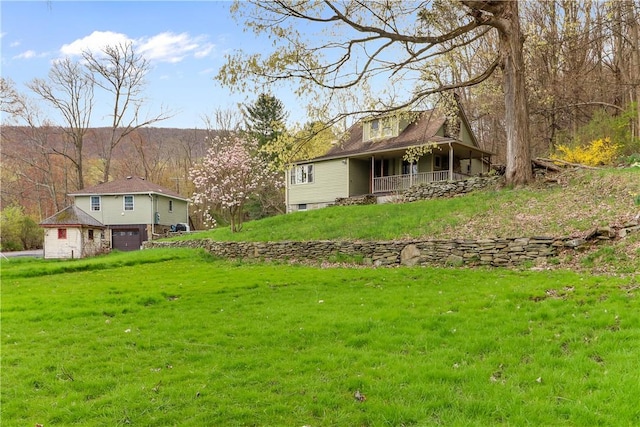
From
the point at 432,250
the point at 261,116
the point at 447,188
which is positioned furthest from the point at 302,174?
the point at 432,250

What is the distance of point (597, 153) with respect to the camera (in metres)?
16.6

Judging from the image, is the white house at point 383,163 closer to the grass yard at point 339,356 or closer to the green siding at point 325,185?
the green siding at point 325,185

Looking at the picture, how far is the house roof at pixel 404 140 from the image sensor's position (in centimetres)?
2017

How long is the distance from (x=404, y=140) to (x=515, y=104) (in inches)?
320

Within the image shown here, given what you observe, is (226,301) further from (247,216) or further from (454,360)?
(247,216)

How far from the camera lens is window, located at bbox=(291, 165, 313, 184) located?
977 inches

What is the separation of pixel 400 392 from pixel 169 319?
14.0ft

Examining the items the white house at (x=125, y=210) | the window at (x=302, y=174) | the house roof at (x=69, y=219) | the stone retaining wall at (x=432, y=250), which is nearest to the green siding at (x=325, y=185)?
the window at (x=302, y=174)

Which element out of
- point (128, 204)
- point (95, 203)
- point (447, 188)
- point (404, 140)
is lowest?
point (447, 188)

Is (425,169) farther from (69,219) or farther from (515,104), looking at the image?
(69,219)

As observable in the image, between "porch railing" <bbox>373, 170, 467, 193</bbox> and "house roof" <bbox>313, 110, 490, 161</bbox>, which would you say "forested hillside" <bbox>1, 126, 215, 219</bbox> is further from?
"porch railing" <bbox>373, 170, 467, 193</bbox>

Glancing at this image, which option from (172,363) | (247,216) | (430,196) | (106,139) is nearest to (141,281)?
(172,363)

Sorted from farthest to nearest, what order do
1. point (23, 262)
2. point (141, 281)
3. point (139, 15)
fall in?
point (23, 262) → point (141, 281) → point (139, 15)

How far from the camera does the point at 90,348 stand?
496cm
